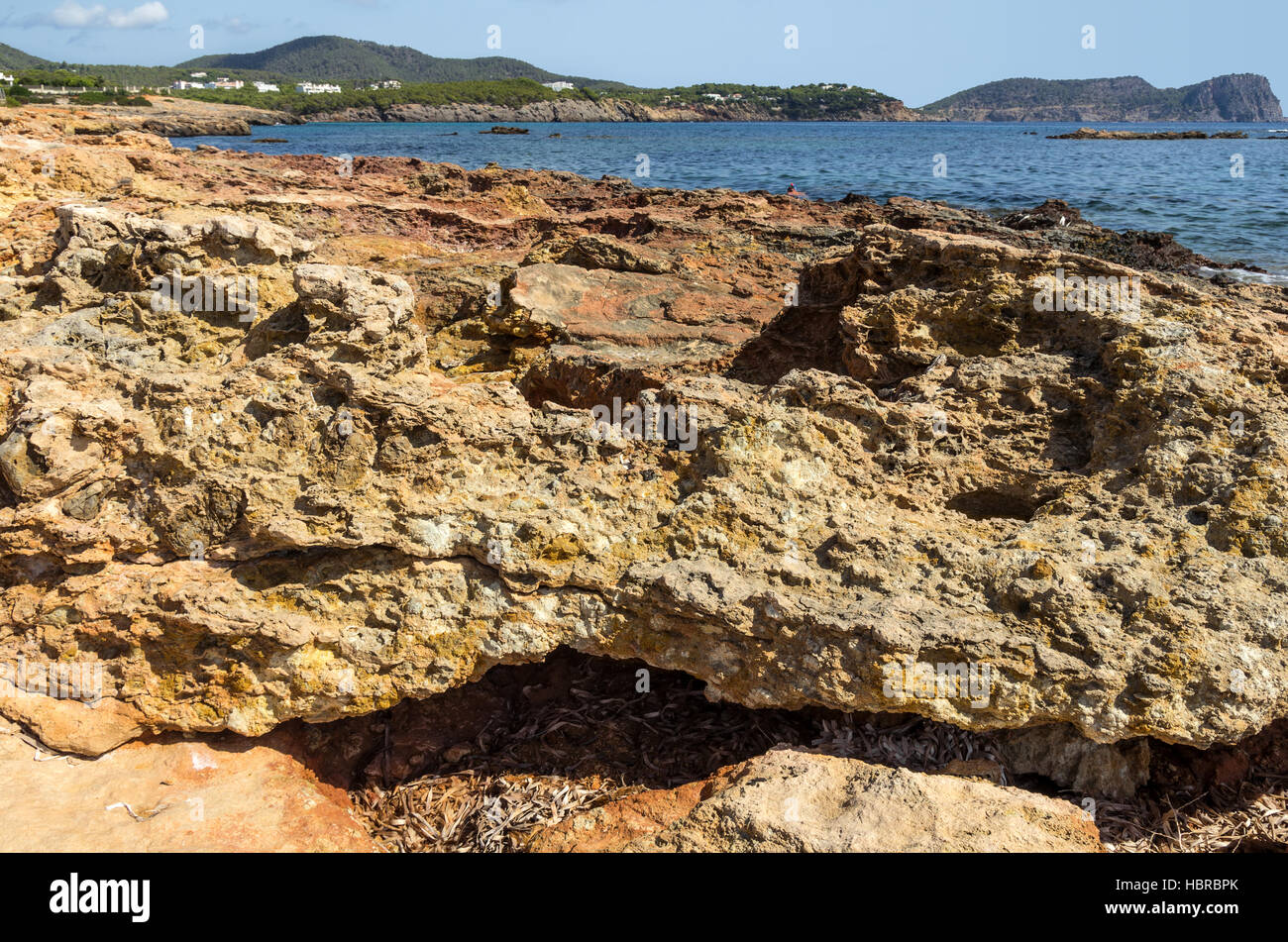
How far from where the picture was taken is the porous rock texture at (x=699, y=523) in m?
2.74

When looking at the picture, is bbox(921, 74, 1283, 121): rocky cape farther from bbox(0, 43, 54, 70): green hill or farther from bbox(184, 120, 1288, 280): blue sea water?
bbox(0, 43, 54, 70): green hill

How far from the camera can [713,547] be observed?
305 cm

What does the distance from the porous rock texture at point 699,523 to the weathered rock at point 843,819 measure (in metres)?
0.24

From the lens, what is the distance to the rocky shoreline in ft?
8.89

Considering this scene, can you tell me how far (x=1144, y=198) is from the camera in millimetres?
22859

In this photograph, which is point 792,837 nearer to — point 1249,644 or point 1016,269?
point 1249,644

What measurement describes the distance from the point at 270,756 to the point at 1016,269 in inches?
155

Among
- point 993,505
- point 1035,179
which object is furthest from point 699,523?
point 1035,179

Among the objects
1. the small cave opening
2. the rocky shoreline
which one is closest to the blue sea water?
the rocky shoreline

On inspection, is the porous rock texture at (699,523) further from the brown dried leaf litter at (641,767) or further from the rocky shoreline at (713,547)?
the brown dried leaf litter at (641,767)

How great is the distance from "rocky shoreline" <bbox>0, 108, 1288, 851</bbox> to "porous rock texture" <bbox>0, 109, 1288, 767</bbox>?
1cm

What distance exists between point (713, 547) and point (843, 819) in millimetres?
1015

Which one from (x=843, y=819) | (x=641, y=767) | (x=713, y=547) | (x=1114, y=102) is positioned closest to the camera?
(x=843, y=819)

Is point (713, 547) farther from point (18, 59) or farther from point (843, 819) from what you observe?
point (18, 59)
